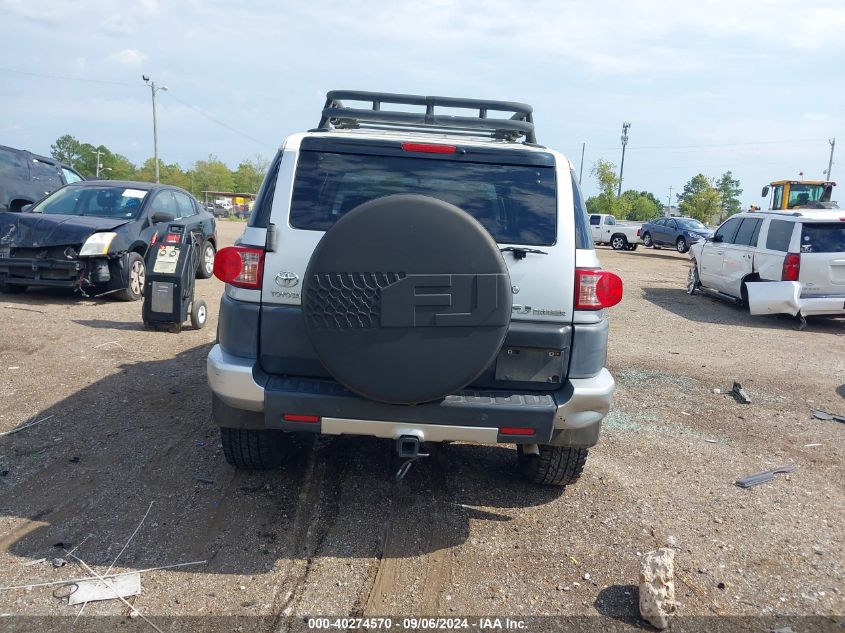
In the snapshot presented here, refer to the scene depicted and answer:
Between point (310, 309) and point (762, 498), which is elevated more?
point (310, 309)

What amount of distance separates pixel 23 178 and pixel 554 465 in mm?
12540

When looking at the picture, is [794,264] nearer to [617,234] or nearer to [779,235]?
[779,235]

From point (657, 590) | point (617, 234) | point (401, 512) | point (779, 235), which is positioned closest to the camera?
point (657, 590)

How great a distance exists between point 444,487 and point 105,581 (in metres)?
1.98

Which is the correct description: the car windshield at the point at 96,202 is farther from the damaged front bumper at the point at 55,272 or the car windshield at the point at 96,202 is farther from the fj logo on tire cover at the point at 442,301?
the fj logo on tire cover at the point at 442,301

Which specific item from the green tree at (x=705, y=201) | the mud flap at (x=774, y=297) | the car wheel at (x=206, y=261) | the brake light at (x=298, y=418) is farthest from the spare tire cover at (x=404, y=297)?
the green tree at (x=705, y=201)

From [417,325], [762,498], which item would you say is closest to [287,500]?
[417,325]

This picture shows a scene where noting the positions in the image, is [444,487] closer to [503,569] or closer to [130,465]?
[503,569]

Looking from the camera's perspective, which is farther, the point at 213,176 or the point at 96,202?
the point at 213,176

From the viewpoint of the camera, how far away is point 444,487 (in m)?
4.33

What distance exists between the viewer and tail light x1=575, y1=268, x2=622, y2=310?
11.8 feet

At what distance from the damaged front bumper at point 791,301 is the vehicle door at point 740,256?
930 millimetres

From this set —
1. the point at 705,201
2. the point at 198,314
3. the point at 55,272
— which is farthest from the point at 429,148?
the point at 705,201

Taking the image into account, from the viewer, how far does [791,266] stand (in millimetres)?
10781
